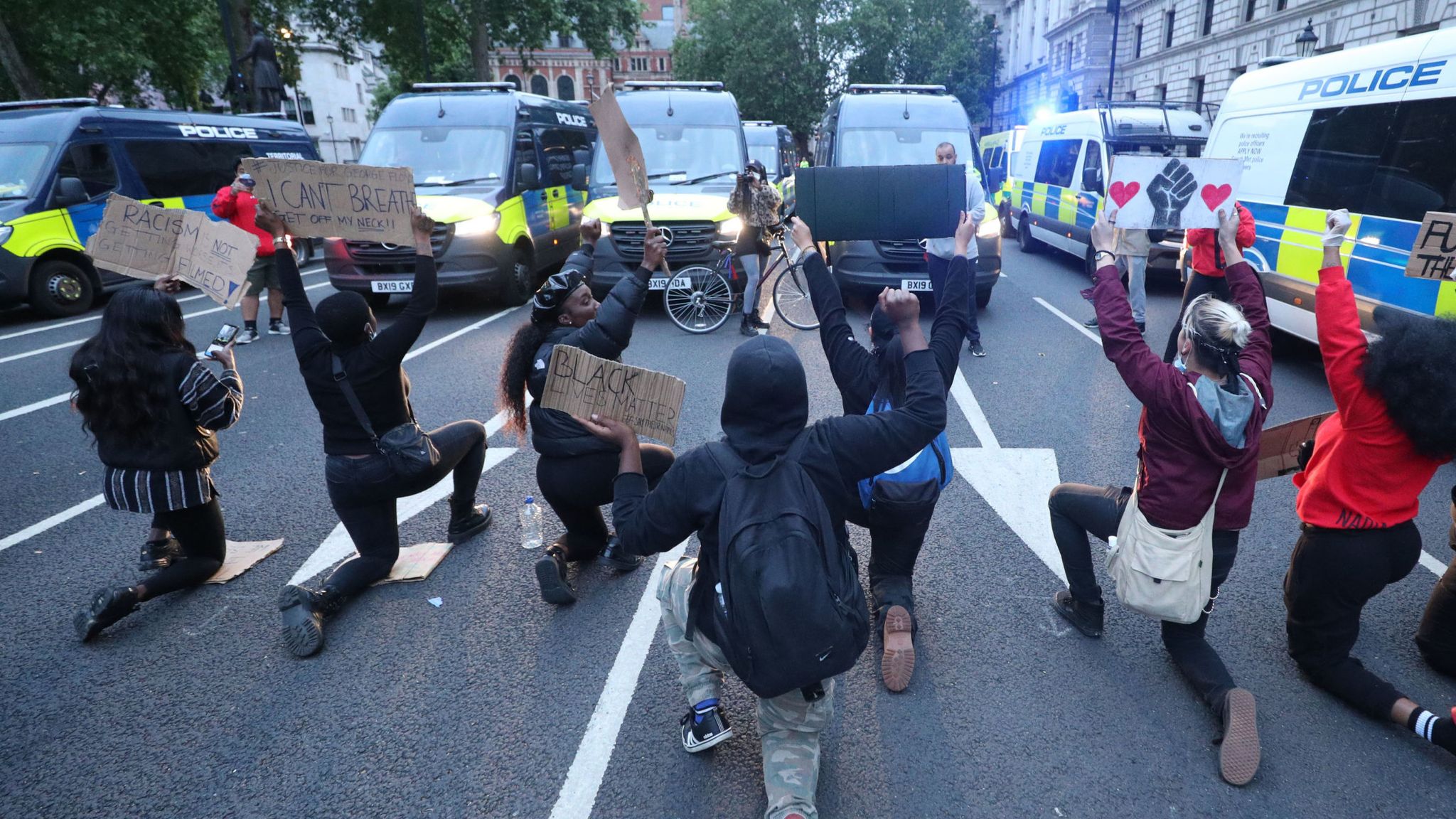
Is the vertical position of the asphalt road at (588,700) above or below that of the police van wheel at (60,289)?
below

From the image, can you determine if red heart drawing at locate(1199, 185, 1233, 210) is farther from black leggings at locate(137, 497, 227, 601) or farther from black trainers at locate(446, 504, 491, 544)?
black leggings at locate(137, 497, 227, 601)

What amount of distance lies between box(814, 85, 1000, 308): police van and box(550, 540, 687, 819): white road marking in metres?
6.35

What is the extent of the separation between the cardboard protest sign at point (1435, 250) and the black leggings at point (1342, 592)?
4.60ft

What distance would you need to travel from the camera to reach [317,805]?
8.53 ft

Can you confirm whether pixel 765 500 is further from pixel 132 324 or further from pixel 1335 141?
pixel 1335 141

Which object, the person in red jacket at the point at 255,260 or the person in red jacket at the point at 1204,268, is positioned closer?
the person in red jacket at the point at 1204,268

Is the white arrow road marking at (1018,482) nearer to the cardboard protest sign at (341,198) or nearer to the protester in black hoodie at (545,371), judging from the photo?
the protester in black hoodie at (545,371)

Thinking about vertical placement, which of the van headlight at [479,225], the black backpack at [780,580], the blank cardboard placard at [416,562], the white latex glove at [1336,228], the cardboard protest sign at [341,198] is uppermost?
the cardboard protest sign at [341,198]

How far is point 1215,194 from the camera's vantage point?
12.3 feet

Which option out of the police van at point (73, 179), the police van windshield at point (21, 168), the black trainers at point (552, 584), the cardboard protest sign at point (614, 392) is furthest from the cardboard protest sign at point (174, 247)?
the police van windshield at point (21, 168)

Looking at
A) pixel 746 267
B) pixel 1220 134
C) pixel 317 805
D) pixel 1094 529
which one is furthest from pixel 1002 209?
pixel 317 805

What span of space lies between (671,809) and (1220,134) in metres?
9.00

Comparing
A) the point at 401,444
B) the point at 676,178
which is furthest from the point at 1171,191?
the point at 676,178

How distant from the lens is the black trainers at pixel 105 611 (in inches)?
136
